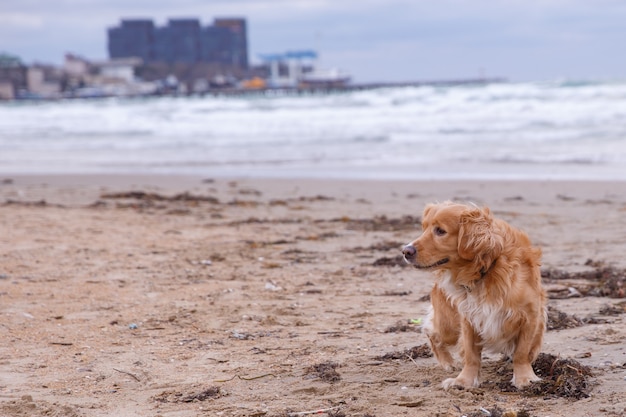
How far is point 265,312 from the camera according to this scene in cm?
544

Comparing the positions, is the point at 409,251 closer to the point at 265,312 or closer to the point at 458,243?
the point at 458,243

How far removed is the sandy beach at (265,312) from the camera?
3770mm

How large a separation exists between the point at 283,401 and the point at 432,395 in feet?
2.28

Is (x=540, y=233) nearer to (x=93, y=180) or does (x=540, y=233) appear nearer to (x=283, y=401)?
(x=283, y=401)

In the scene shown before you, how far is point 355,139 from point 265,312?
16.8m

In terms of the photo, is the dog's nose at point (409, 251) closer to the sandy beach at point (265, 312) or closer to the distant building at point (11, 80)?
the sandy beach at point (265, 312)

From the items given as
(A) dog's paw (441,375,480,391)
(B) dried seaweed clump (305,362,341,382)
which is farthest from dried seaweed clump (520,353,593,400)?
(B) dried seaweed clump (305,362,341,382)

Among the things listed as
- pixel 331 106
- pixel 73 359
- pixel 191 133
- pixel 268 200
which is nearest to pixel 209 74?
pixel 331 106

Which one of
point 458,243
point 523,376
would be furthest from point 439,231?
point 523,376

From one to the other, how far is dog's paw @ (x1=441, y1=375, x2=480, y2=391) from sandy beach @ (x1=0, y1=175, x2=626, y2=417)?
0.15 ft

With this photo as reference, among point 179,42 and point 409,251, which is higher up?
point 179,42

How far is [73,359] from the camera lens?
4.47 metres

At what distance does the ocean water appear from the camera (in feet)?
50.5

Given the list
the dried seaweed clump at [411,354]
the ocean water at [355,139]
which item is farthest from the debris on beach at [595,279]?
the ocean water at [355,139]
